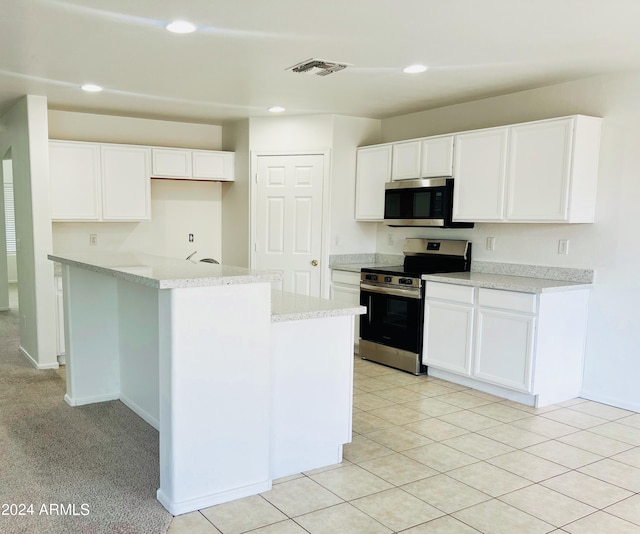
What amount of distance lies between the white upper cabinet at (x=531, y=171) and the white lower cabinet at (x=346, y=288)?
1321mm

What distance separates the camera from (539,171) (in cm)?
402

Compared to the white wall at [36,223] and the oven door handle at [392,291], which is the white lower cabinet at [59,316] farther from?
the oven door handle at [392,291]

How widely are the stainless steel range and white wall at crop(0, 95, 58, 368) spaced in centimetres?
287

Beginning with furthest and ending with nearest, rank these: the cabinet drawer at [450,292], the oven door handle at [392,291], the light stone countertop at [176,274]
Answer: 1. the oven door handle at [392,291]
2. the cabinet drawer at [450,292]
3. the light stone countertop at [176,274]

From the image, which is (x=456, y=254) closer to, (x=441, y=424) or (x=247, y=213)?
(x=441, y=424)

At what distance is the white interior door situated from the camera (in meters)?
5.66

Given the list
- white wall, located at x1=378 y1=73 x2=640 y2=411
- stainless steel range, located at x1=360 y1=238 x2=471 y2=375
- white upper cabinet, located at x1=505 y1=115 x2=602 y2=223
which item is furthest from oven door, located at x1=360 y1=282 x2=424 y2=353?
white upper cabinet, located at x1=505 y1=115 x2=602 y2=223

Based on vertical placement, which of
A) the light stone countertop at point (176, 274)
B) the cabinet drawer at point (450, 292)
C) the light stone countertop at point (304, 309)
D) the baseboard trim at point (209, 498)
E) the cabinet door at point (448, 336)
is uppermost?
→ the light stone countertop at point (176, 274)

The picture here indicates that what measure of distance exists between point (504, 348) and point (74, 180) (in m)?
4.15

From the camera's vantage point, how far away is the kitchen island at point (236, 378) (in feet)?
7.97

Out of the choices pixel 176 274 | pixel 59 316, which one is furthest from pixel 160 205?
pixel 176 274

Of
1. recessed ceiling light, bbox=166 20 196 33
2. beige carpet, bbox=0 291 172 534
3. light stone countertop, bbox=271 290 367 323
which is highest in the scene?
recessed ceiling light, bbox=166 20 196 33

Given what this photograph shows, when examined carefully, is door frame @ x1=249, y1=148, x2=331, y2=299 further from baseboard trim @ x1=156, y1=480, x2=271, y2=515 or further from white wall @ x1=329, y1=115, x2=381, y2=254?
baseboard trim @ x1=156, y1=480, x2=271, y2=515

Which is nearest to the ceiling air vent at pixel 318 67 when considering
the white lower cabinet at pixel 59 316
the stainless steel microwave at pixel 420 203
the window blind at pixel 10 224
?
the stainless steel microwave at pixel 420 203
